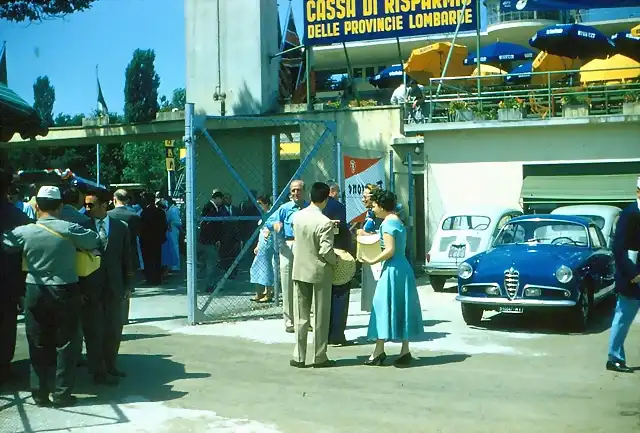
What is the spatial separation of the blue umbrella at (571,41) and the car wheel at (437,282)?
30.0ft

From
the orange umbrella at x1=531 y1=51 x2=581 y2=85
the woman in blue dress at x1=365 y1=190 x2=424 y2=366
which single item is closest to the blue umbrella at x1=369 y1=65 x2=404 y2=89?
the orange umbrella at x1=531 y1=51 x2=581 y2=85

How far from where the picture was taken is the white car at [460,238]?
1561cm

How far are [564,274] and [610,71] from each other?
12.3m

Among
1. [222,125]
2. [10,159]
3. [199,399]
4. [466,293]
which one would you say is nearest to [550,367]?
[466,293]

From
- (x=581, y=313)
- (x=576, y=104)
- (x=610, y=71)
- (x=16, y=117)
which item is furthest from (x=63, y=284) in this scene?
(x=610, y=71)

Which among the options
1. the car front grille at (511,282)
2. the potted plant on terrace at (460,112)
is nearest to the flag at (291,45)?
the potted plant on terrace at (460,112)

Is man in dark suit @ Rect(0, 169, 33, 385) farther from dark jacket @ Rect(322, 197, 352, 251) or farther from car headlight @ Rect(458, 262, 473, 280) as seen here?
car headlight @ Rect(458, 262, 473, 280)

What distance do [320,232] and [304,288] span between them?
24.4 inches

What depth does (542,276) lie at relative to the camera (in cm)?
1075

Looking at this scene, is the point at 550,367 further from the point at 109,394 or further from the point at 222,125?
the point at 222,125

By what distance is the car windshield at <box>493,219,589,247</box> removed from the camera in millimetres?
12125

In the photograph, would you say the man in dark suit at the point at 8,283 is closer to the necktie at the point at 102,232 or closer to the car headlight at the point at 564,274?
the necktie at the point at 102,232

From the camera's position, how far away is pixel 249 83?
71.6ft

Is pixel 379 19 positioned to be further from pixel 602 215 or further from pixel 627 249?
pixel 627 249
